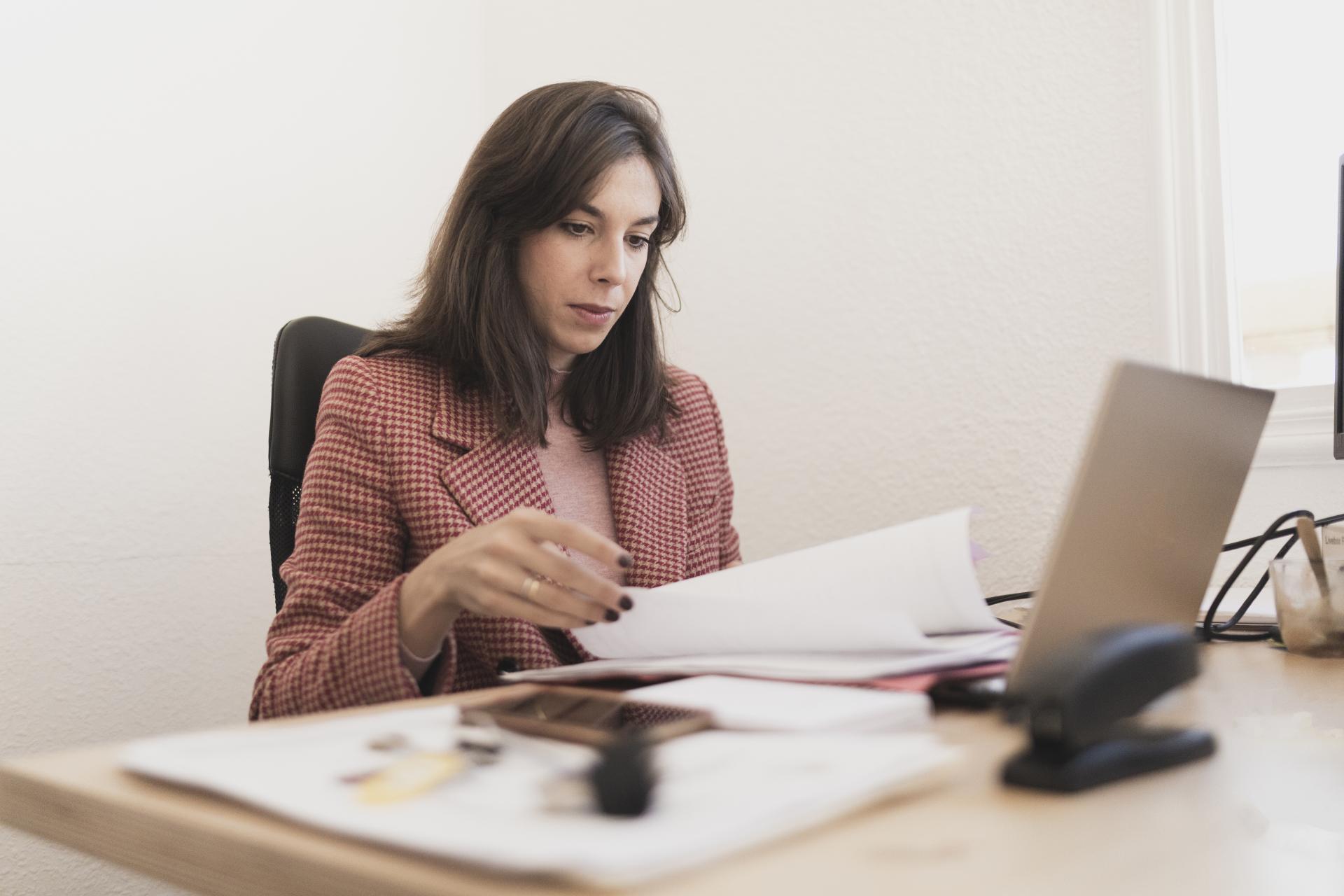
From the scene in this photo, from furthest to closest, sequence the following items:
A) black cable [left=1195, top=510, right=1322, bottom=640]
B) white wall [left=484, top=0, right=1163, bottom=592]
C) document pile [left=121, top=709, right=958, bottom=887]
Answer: white wall [left=484, top=0, right=1163, bottom=592], black cable [left=1195, top=510, right=1322, bottom=640], document pile [left=121, top=709, right=958, bottom=887]

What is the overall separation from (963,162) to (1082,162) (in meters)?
0.19

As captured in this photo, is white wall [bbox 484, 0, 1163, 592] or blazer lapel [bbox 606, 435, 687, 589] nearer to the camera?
blazer lapel [bbox 606, 435, 687, 589]

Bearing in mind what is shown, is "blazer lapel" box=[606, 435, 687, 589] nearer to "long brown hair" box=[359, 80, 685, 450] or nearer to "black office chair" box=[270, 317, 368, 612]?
"long brown hair" box=[359, 80, 685, 450]

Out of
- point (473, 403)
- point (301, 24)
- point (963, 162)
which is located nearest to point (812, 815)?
point (473, 403)

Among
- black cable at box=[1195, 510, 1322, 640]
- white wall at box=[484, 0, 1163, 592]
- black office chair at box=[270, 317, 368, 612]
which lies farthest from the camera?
white wall at box=[484, 0, 1163, 592]

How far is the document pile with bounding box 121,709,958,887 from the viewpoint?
13.4 inches

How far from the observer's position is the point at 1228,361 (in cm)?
156

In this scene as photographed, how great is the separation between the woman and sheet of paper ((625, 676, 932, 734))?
0.28 meters

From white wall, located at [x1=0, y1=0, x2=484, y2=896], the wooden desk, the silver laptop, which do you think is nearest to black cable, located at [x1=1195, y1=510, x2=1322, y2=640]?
the silver laptop

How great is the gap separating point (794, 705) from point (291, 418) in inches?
35.4

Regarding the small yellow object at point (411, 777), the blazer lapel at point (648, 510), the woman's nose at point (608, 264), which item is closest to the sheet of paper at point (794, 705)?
the small yellow object at point (411, 777)

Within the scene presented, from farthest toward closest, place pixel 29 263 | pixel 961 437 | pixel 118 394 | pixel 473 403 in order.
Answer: pixel 961 437, pixel 118 394, pixel 29 263, pixel 473 403

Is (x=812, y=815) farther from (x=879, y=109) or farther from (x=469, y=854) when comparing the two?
(x=879, y=109)

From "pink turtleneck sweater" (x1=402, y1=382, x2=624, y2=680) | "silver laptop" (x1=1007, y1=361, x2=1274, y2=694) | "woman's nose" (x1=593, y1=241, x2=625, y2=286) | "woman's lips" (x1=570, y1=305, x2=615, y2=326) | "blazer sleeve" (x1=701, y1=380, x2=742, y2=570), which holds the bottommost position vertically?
"blazer sleeve" (x1=701, y1=380, x2=742, y2=570)
